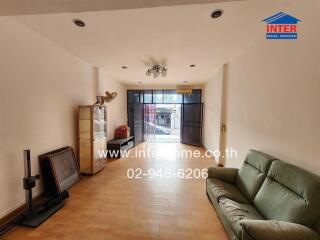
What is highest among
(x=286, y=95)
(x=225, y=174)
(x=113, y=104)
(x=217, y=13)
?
(x=217, y=13)

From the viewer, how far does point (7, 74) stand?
7.16ft

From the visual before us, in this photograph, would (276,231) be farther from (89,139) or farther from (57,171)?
(89,139)

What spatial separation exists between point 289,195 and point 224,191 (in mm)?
792

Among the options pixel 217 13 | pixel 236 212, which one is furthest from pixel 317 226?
pixel 217 13

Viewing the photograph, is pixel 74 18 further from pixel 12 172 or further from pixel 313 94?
pixel 313 94

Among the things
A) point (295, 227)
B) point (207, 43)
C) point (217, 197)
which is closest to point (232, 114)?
point (207, 43)

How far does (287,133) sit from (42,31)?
3747 mm

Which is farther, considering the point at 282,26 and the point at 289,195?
the point at 282,26

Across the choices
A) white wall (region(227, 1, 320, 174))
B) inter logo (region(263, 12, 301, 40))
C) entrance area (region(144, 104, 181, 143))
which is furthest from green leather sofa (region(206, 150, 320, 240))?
entrance area (region(144, 104, 181, 143))

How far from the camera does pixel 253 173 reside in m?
2.23

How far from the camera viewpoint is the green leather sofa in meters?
1.31

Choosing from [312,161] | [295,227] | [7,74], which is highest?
[7,74]

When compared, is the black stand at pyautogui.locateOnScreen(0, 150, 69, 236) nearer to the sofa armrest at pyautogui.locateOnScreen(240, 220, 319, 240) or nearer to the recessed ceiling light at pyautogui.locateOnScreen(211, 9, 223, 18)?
the sofa armrest at pyautogui.locateOnScreen(240, 220, 319, 240)

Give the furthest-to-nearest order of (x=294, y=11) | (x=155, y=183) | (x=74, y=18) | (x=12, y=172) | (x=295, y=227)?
1. (x=155, y=183)
2. (x=12, y=172)
3. (x=74, y=18)
4. (x=294, y=11)
5. (x=295, y=227)
